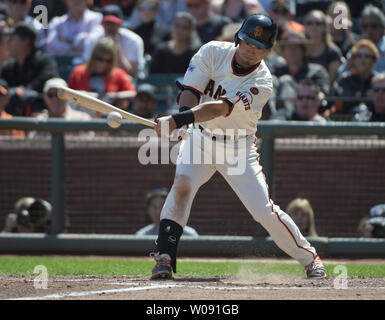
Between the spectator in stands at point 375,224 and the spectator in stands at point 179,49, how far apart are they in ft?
10.8

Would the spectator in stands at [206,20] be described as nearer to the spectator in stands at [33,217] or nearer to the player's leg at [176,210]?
the spectator in stands at [33,217]

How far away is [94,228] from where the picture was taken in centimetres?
818

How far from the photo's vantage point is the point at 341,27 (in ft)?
33.0

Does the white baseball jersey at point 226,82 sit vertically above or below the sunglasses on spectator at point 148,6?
below

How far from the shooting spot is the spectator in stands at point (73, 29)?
1066 cm

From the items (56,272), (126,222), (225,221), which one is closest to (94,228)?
(126,222)

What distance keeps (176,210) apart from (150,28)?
595cm

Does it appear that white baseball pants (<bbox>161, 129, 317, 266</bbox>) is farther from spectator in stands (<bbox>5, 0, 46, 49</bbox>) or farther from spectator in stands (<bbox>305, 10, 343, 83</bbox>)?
spectator in stands (<bbox>5, 0, 46, 49</bbox>)

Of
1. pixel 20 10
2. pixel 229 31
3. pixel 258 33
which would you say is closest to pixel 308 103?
pixel 229 31

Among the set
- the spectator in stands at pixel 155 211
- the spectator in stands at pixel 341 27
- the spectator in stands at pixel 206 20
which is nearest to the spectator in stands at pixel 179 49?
the spectator in stands at pixel 206 20

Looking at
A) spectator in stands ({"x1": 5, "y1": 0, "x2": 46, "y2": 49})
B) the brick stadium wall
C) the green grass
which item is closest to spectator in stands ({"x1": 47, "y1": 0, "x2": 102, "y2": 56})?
spectator in stands ({"x1": 5, "y1": 0, "x2": 46, "y2": 49})

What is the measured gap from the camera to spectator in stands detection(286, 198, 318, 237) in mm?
7586
